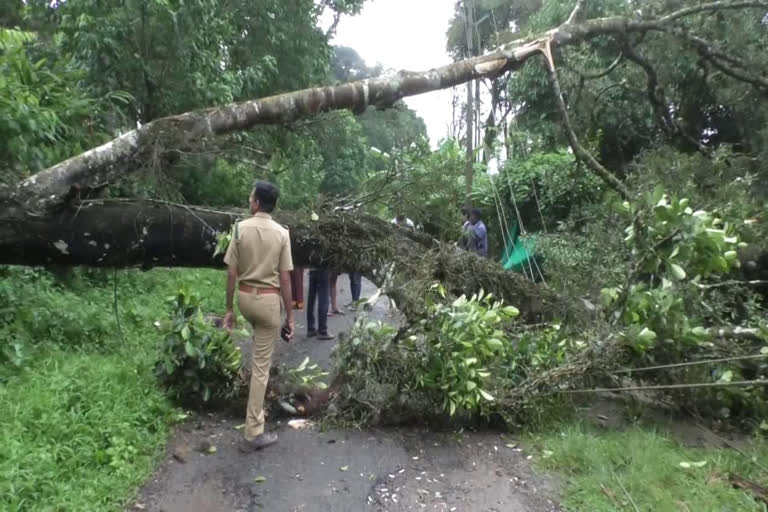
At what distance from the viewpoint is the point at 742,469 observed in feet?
11.4

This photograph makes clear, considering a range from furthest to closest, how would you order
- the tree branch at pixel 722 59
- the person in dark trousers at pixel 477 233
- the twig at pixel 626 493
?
the person in dark trousers at pixel 477 233 < the tree branch at pixel 722 59 < the twig at pixel 626 493

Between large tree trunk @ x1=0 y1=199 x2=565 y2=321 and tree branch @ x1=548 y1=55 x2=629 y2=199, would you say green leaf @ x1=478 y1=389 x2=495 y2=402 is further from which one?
tree branch @ x1=548 y1=55 x2=629 y2=199

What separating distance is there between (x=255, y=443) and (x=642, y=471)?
2.36 m

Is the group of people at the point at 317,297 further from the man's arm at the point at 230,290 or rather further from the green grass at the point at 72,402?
the man's arm at the point at 230,290

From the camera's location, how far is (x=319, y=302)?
21.0 ft

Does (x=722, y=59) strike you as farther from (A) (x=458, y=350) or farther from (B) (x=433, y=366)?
(B) (x=433, y=366)

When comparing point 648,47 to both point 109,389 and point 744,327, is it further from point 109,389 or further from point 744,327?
point 109,389

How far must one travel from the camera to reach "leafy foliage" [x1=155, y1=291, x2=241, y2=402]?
13.2 feet

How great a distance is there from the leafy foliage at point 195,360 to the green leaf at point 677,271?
10.5 feet

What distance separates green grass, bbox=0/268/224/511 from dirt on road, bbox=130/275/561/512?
0.21 meters

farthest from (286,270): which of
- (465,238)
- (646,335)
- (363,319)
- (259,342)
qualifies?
(465,238)

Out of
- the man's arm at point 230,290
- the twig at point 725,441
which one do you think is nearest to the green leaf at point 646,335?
the twig at point 725,441

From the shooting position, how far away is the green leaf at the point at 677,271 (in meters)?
4.00

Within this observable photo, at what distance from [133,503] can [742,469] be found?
11.6ft
